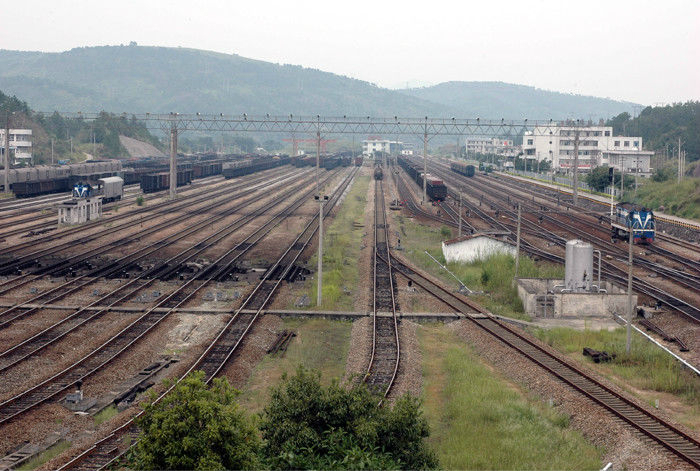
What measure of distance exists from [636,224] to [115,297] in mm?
35073

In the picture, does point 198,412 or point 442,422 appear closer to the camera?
point 198,412

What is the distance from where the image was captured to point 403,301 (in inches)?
1208

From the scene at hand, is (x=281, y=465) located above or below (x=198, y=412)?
below

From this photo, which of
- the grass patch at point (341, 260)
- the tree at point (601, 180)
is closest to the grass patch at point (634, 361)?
the grass patch at point (341, 260)

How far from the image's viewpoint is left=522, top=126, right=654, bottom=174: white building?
11360 centimetres

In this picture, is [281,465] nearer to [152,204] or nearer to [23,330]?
[23,330]

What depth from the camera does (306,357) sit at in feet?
73.4

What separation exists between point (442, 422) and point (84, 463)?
26.7 ft

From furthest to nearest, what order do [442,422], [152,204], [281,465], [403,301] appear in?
[152,204], [403,301], [442,422], [281,465]

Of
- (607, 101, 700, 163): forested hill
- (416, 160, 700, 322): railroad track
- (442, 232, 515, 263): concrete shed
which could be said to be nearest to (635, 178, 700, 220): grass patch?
(416, 160, 700, 322): railroad track

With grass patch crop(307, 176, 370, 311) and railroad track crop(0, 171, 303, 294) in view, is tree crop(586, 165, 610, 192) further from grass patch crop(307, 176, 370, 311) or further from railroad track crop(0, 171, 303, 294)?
railroad track crop(0, 171, 303, 294)

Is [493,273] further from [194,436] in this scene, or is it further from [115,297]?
[194,436]

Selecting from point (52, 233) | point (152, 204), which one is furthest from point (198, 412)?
point (152, 204)

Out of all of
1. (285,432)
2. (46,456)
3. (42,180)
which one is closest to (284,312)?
(46,456)
